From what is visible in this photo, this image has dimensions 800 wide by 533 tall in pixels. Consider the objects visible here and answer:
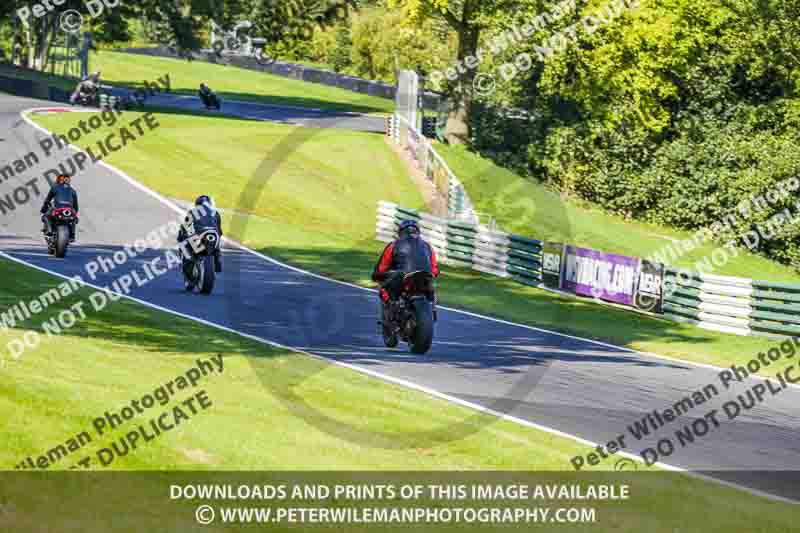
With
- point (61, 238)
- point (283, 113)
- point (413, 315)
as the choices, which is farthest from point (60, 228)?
point (283, 113)

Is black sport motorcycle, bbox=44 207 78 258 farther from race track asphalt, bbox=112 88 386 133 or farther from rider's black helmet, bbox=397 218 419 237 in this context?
race track asphalt, bbox=112 88 386 133

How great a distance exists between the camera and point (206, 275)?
70.6 ft

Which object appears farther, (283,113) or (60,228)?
(283,113)

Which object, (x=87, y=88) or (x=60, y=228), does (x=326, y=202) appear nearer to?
(x=87, y=88)

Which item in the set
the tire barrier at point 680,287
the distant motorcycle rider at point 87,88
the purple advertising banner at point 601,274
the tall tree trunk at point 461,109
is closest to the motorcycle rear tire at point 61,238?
the tire barrier at point 680,287

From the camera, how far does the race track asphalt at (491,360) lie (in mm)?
13242

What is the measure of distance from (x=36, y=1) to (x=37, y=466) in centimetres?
5354

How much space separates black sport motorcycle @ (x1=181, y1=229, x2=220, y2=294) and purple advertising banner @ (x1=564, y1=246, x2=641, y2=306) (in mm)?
9813

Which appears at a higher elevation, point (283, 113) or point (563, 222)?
point (283, 113)

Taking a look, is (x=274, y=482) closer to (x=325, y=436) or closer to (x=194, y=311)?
(x=325, y=436)

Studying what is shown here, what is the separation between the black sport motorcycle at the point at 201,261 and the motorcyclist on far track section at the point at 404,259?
4.82 m

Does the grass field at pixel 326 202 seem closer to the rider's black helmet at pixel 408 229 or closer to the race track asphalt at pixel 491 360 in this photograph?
the race track asphalt at pixel 491 360

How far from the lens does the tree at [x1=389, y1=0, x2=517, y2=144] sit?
48281mm

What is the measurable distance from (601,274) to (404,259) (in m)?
12.5
